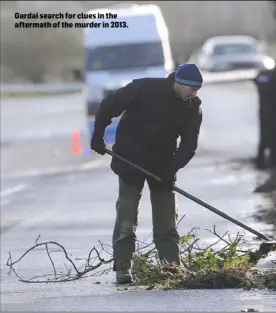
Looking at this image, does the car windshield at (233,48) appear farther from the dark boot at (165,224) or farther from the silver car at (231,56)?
the dark boot at (165,224)

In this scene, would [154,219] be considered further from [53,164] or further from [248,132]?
[248,132]

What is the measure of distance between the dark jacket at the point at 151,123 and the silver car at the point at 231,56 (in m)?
29.1

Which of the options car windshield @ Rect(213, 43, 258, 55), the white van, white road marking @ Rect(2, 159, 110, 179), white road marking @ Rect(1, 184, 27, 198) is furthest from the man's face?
car windshield @ Rect(213, 43, 258, 55)

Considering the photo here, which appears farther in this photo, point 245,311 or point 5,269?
point 5,269

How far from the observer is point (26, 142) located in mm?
26812

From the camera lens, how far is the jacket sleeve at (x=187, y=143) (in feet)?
28.0

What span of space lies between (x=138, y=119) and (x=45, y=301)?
5.20 feet

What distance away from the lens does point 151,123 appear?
848cm

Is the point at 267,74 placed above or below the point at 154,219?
above

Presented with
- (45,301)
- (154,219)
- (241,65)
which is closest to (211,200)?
(154,219)

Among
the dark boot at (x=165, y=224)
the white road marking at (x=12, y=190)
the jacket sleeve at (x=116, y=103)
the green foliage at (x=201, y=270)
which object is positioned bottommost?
the white road marking at (x=12, y=190)

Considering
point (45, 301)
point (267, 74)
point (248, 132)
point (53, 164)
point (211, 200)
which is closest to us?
point (45, 301)

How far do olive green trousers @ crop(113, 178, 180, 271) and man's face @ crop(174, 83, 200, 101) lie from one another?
73 centimetres

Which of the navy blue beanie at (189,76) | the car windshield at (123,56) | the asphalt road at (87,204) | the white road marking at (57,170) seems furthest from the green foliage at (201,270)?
the car windshield at (123,56)
